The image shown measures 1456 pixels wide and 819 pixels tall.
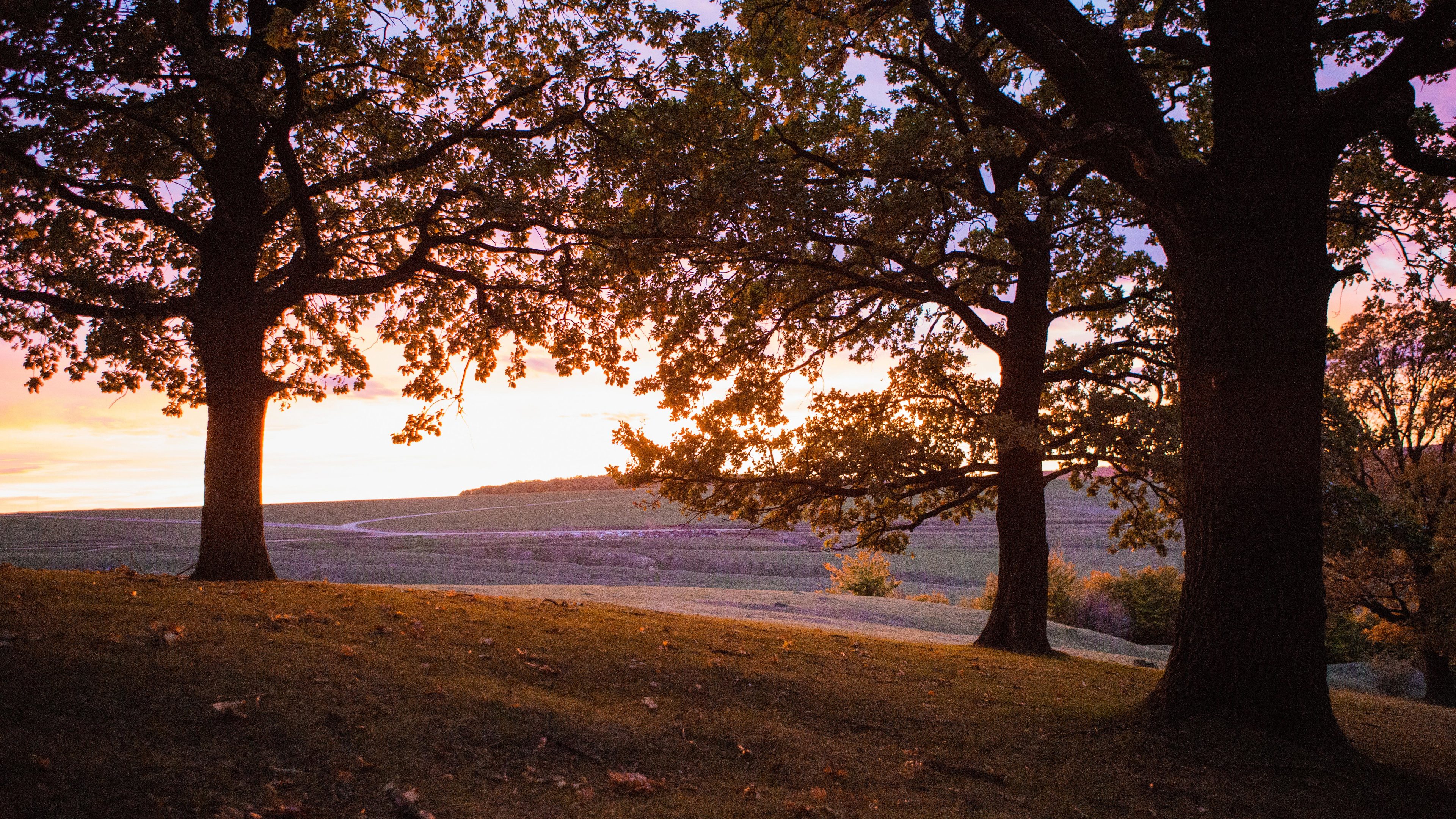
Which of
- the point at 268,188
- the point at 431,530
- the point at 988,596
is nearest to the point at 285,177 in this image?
the point at 268,188

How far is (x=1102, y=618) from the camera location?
3284cm

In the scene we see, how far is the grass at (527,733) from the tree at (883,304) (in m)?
4.79

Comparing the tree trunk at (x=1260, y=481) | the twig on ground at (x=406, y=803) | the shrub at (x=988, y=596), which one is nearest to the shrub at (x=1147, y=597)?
the shrub at (x=988, y=596)

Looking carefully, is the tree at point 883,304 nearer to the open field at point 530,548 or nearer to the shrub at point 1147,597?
the open field at point 530,548

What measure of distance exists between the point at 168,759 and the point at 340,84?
10163mm

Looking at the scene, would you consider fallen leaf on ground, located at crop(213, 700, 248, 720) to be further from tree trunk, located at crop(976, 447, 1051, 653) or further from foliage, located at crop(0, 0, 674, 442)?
tree trunk, located at crop(976, 447, 1051, 653)

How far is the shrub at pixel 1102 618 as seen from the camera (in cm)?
3262

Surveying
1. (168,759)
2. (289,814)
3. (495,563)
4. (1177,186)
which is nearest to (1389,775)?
(1177,186)

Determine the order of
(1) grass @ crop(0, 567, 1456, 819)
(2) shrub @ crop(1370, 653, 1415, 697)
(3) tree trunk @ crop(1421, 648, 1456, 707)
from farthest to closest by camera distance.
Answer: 1. (2) shrub @ crop(1370, 653, 1415, 697)
2. (3) tree trunk @ crop(1421, 648, 1456, 707)
3. (1) grass @ crop(0, 567, 1456, 819)

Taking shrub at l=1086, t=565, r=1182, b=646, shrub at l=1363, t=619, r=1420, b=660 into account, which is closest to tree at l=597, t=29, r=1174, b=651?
shrub at l=1363, t=619, r=1420, b=660

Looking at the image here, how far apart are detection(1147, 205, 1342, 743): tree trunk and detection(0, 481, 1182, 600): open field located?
362 inches

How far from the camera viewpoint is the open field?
33.0 metres

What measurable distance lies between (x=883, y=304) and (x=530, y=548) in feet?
114

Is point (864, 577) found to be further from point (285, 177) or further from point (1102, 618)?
point (285, 177)
